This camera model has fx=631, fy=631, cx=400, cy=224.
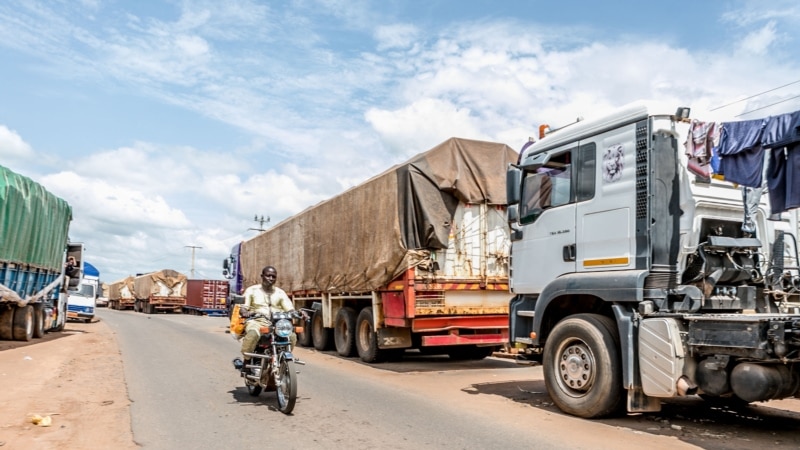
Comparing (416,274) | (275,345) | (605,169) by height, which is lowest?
(275,345)

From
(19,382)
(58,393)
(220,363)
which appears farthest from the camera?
(220,363)

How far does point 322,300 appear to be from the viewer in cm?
1527

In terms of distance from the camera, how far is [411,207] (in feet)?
37.1

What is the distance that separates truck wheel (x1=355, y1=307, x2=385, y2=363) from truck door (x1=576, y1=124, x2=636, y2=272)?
5.95 m

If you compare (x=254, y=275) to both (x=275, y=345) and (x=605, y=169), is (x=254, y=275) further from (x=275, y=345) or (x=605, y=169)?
(x=605, y=169)

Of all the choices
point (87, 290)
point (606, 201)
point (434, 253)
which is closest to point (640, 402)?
point (606, 201)

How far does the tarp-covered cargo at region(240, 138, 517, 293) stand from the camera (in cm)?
1123

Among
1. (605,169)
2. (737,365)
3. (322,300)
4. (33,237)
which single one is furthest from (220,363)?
(737,365)

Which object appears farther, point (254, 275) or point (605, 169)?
point (254, 275)

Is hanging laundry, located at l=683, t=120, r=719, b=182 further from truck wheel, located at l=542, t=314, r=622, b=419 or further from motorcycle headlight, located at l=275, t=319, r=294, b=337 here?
motorcycle headlight, located at l=275, t=319, r=294, b=337

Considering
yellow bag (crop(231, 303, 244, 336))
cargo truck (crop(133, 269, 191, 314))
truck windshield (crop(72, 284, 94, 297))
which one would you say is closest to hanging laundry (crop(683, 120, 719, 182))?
yellow bag (crop(231, 303, 244, 336))

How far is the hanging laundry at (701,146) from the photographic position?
633 cm

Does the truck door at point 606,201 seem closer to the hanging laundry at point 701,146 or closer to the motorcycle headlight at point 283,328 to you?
the hanging laundry at point 701,146

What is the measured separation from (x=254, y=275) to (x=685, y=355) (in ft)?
57.9
